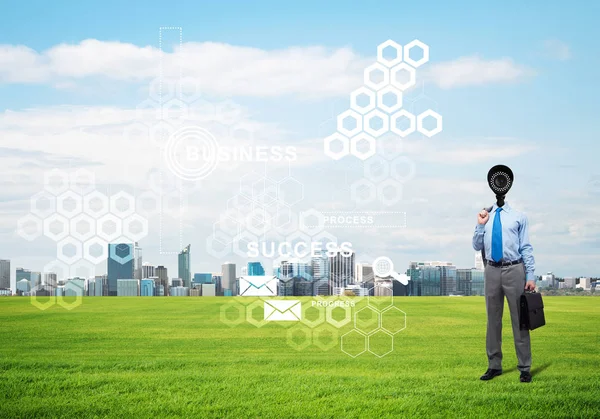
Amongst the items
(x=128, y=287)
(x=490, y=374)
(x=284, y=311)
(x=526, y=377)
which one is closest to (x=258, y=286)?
(x=284, y=311)

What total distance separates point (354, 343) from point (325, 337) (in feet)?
1.75

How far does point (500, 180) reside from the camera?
6.86 metres

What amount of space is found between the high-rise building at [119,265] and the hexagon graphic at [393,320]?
17.0 ft

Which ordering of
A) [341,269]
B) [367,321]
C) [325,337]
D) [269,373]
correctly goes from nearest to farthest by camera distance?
[269,373] → [325,337] → [341,269] → [367,321]

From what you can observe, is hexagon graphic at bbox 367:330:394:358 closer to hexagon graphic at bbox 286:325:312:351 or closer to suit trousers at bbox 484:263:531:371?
hexagon graphic at bbox 286:325:312:351

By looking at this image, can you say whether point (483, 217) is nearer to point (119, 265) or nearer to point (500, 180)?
point (500, 180)

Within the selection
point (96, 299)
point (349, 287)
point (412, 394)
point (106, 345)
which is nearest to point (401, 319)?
point (349, 287)

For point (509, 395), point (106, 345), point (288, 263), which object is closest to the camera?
point (509, 395)

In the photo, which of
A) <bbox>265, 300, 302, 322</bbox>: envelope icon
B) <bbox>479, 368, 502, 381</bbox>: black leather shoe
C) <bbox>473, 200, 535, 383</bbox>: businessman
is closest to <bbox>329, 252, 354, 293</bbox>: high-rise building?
<bbox>265, 300, 302, 322</bbox>: envelope icon

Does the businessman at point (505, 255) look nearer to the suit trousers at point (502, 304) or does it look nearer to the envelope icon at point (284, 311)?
the suit trousers at point (502, 304)

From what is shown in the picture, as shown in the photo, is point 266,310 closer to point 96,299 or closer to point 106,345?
point 106,345

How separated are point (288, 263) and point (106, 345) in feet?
11.0

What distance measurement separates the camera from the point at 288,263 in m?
11.7

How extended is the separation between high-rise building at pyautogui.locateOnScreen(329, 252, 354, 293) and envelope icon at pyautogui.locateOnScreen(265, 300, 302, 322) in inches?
35.3
